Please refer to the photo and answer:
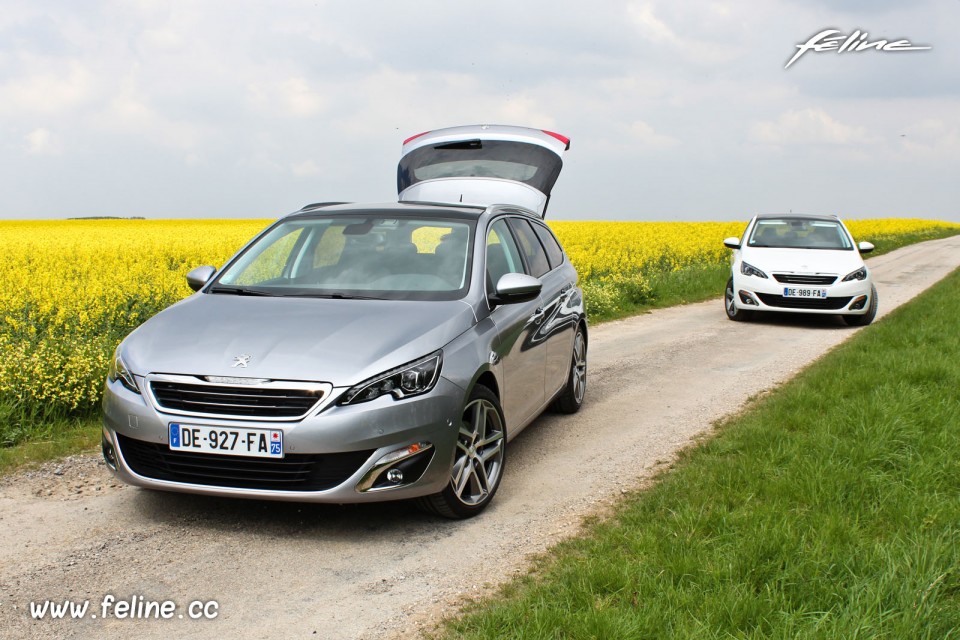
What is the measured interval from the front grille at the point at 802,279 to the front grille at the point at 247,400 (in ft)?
34.0

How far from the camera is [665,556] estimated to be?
12.6ft

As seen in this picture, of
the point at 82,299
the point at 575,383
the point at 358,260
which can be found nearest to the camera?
the point at 358,260

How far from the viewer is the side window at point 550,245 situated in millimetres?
7051

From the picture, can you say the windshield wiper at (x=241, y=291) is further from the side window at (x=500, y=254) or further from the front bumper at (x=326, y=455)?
the side window at (x=500, y=254)

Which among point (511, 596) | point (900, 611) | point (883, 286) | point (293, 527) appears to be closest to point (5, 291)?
point (293, 527)

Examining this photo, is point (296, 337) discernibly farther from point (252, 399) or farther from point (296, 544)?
point (296, 544)

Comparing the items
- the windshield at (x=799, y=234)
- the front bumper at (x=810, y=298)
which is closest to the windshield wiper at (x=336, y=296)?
the front bumper at (x=810, y=298)

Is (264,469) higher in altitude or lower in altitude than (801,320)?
higher

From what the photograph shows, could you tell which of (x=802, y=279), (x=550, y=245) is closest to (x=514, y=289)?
(x=550, y=245)

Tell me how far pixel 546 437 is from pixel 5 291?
7.46m

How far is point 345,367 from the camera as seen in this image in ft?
13.8

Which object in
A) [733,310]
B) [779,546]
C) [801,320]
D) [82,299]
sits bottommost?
[801,320]

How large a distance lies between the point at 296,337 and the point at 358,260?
1110mm

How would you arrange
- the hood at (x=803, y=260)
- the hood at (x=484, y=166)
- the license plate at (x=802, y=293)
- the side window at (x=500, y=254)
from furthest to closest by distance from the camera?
1. the hood at (x=803, y=260)
2. the license plate at (x=802, y=293)
3. the hood at (x=484, y=166)
4. the side window at (x=500, y=254)
